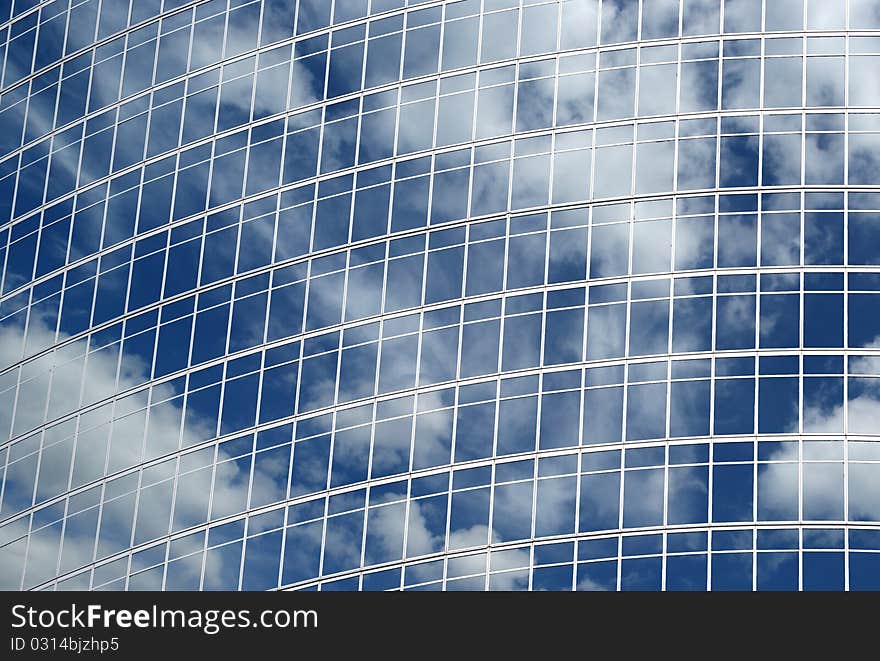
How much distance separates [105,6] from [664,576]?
3332cm

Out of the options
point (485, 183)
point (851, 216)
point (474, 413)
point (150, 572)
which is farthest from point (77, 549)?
point (851, 216)

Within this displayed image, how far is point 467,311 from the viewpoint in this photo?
4966 cm
